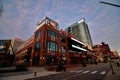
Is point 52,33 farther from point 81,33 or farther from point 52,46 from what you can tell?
point 81,33

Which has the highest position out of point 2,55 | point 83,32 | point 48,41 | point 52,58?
point 83,32

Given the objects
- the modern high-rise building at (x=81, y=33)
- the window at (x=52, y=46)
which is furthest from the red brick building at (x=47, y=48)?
the modern high-rise building at (x=81, y=33)

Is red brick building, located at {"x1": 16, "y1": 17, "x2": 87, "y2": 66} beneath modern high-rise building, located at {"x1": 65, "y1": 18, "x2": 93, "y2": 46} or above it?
beneath

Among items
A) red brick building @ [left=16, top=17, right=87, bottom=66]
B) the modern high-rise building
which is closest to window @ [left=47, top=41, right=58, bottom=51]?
red brick building @ [left=16, top=17, right=87, bottom=66]

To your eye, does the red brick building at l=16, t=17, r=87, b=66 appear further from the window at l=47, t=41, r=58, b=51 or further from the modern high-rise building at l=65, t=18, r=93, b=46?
the modern high-rise building at l=65, t=18, r=93, b=46

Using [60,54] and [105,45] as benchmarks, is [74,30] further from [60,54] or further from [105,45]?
[105,45]

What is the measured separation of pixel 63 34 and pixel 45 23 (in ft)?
38.3

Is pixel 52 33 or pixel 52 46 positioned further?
pixel 52 33

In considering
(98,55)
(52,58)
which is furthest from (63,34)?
(98,55)

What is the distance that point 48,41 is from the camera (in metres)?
30.7

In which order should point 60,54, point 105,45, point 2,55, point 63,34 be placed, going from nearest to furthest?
point 105,45 → point 60,54 → point 63,34 → point 2,55

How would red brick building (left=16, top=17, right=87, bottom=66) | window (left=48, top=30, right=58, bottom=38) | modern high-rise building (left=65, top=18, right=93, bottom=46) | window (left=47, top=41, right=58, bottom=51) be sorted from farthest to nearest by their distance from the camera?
modern high-rise building (left=65, top=18, right=93, bottom=46) < window (left=48, top=30, right=58, bottom=38) < window (left=47, top=41, right=58, bottom=51) < red brick building (left=16, top=17, right=87, bottom=66)

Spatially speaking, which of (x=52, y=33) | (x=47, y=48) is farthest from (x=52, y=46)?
(x=52, y=33)

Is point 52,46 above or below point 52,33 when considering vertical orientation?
below
